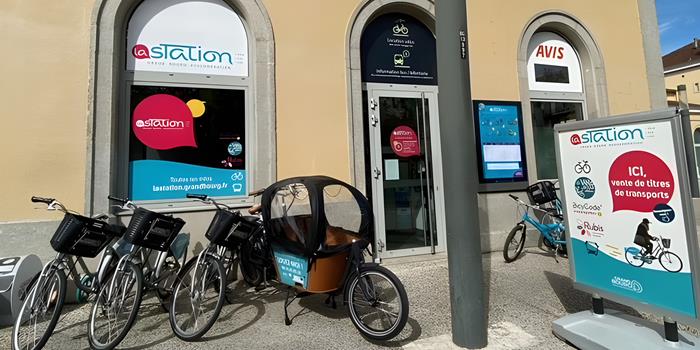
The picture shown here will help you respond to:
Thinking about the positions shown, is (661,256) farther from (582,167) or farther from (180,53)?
(180,53)

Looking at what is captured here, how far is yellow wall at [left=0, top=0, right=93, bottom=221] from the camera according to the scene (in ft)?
14.4

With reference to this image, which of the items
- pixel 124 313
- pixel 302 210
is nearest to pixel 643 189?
pixel 302 210

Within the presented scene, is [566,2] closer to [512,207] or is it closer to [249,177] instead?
[512,207]

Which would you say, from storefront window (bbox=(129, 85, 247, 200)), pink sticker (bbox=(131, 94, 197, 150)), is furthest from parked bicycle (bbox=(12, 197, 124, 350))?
pink sticker (bbox=(131, 94, 197, 150))

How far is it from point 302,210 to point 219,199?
1739 mm

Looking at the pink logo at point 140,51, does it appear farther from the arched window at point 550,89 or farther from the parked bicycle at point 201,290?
the arched window at point 550,89

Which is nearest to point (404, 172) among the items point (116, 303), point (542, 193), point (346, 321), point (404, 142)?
point (404, 142)

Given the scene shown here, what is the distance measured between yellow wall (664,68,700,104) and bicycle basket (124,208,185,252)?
38589mm

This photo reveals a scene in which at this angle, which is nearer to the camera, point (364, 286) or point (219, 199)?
point (364, 286)

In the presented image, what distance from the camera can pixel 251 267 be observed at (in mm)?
4324

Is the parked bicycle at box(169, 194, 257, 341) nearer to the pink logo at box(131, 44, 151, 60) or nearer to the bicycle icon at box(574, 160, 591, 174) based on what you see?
the pink logo at box(131, 44, 151, 60)

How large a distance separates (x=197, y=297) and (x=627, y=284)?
11.8 feet

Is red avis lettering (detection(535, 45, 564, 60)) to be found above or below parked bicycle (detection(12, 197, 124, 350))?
above

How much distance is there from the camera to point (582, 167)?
11.2ft
